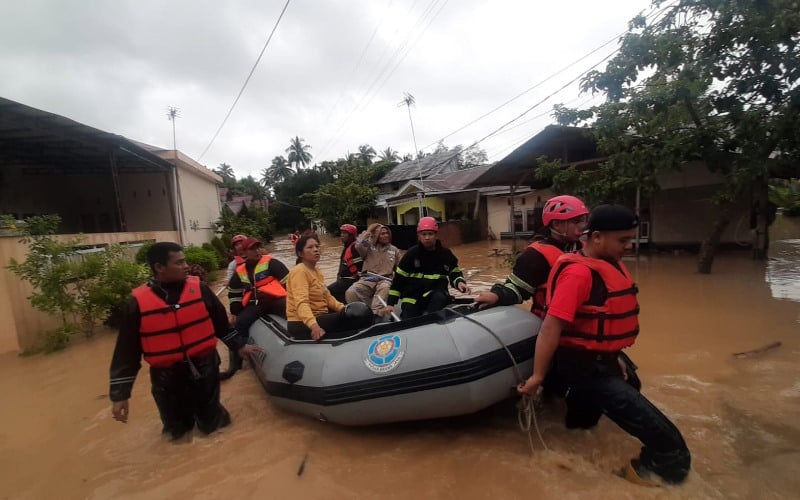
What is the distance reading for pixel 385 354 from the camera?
2455 millimetres

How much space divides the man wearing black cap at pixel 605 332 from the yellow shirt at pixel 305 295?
1716 mm

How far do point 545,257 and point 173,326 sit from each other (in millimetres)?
2339

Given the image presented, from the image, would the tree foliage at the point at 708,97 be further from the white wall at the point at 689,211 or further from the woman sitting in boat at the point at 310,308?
the woman sitting in boat at the point at 310,308

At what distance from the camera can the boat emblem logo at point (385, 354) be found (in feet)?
7.87

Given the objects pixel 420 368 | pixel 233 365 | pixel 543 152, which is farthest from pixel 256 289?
pixel 543 152

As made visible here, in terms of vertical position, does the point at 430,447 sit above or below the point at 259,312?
below

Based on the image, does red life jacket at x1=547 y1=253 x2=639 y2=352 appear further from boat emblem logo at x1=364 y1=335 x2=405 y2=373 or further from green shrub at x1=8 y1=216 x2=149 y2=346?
green shrub at x1=8 y1=216 x2=149 y2=346

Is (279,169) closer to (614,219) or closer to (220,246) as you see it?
(220,246)

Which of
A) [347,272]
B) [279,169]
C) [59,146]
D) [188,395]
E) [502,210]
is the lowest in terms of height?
[188,395]

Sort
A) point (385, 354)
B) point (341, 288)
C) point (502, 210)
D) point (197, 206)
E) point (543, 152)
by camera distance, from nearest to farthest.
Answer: point (385, 354), point (341, 288), point (543, 152), point (197, 206), point (502, 210)

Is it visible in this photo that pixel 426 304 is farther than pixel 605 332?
Yes

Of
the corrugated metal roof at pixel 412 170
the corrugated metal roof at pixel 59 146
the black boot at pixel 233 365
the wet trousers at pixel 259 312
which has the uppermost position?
the corrugated metal roof at pixel 412 170

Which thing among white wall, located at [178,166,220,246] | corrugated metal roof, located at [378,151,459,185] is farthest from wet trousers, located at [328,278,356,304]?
corrugated metal roof, located at [378,151,459,185]

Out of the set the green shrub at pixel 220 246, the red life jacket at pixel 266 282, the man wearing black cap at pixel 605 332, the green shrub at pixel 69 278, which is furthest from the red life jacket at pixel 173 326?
the green shrub at pixel 220 246
